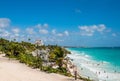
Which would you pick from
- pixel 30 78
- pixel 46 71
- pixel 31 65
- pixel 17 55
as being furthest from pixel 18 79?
pixel 17 55

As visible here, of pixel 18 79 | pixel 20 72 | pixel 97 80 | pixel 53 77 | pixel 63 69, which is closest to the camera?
pixel 18 79

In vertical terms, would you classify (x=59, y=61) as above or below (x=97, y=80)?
above

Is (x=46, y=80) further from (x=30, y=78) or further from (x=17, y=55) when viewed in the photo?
(x=17, y=55)

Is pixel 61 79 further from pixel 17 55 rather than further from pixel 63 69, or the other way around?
pixel 17 55

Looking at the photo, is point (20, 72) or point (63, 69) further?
point (63, 69)

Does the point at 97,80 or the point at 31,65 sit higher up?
the point at 31,65

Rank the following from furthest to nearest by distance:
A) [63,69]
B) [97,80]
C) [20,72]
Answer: [97,80] → [63,69] → [20,72]

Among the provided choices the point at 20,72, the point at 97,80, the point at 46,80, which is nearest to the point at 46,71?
the point at 20,72

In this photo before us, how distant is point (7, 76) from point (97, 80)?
78.4 feet

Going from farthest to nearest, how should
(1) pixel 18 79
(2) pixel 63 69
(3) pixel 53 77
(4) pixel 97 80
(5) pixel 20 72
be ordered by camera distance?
(4) pixel 97 80 → (2) pixel 63 69 → (5) pixel 20 72 → (3) pixel 53 77 → (1) pixel 18 79

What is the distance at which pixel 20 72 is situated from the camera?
3328 centimetres

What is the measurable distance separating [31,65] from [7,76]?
30.7ft

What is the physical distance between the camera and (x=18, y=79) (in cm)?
2872

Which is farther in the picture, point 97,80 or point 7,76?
point 97,80
